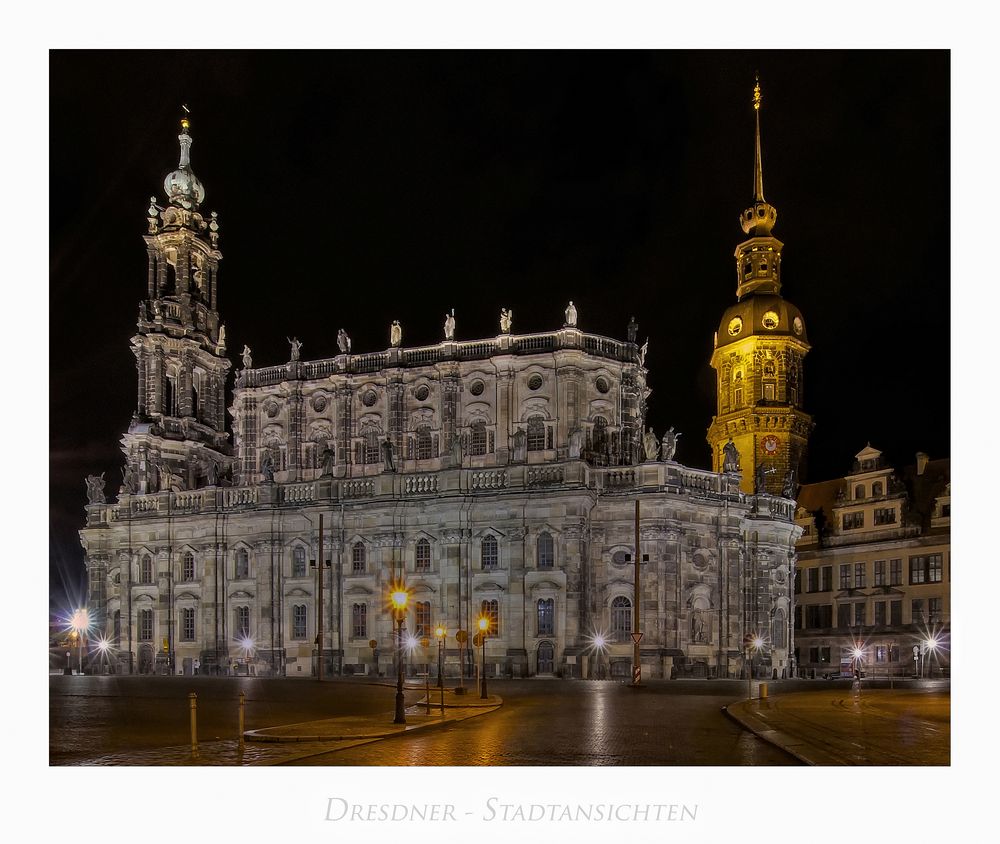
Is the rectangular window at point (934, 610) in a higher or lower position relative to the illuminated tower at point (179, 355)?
lower

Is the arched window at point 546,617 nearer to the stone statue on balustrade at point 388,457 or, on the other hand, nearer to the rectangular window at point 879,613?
the stone statue on balustrade at point 388,457

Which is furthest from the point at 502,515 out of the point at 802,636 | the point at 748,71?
the point at 748,71

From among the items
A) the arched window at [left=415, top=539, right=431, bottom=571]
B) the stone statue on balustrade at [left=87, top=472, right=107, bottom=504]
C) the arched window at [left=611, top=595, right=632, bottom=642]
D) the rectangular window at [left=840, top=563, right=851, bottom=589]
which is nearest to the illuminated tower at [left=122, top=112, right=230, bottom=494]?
the stone statue on balustrade at [left=87, top=472, right=107, bottom=504]

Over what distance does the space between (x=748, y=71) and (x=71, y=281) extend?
18.1 metres

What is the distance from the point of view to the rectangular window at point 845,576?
72.4m

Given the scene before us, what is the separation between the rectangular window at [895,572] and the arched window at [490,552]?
82.2 ft

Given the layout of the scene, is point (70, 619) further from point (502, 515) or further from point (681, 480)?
point (681, 480)

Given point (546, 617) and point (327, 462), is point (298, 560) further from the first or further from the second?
point (546, 617)

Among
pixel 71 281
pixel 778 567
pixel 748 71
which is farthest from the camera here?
pixel 778 567

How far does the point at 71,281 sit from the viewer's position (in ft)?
101

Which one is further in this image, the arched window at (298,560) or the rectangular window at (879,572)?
the rectangular window at (879,572)

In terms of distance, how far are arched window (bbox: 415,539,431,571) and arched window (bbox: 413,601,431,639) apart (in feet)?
6.18

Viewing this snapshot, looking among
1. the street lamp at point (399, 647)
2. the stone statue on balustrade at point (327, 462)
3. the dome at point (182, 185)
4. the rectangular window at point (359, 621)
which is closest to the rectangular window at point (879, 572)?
the rectangular window at point (359, 621)

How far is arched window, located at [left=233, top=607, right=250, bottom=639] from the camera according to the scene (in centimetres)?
6538
